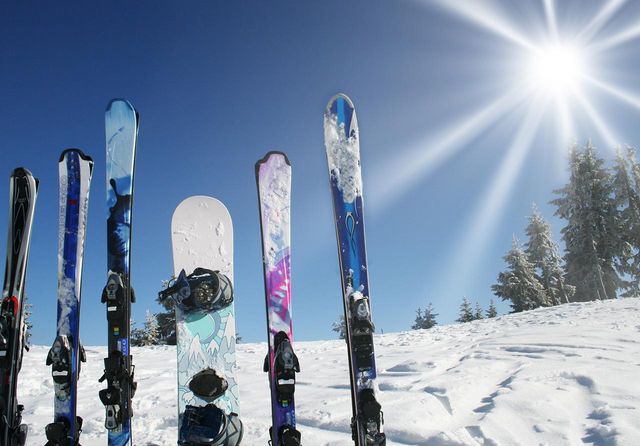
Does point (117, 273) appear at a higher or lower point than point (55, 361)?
higher

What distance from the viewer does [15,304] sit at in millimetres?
4031

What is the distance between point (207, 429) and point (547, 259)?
26238 mm

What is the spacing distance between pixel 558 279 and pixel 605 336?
1922cm

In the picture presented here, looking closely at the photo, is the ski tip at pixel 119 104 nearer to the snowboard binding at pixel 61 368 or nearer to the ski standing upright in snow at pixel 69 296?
the ski standing upright in snow at pixel 69 296

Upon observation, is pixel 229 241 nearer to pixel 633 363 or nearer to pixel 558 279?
pixel 633 363

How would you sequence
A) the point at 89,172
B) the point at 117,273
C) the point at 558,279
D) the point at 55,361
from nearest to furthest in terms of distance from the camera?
the point at 55,361 < the point at 117,273 < the point at 89,172 < the point at 558,279

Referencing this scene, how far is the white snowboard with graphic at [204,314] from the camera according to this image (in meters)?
3.91

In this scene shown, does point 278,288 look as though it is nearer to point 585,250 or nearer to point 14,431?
point 14,431

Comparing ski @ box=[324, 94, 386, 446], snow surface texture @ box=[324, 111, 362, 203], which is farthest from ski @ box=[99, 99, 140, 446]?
snow surface texture @ box=[324, 111, 362, 203]

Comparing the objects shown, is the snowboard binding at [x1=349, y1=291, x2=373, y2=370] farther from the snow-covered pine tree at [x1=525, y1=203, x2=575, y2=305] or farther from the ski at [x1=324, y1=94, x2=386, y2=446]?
the snow-covered pine tree at [x1=525, y1=203, x2=575, y2=305]

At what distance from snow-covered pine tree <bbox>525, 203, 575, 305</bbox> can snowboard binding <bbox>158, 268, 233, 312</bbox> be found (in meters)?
22.7

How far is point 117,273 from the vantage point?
411 centimetres

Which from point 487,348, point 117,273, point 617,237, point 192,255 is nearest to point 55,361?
point 117,273

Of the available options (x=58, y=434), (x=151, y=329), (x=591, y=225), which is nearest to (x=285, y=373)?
(x=58, y=434)
